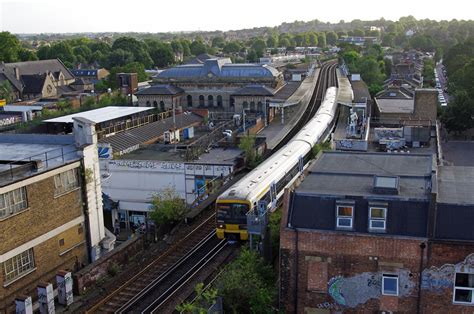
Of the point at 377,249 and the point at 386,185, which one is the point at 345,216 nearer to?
the point at 377,249

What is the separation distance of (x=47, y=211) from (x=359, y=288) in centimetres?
1432

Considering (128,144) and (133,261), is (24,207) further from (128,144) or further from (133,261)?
(128,144)

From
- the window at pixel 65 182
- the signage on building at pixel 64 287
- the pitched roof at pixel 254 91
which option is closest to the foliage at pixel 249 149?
the window at pixel 65 182

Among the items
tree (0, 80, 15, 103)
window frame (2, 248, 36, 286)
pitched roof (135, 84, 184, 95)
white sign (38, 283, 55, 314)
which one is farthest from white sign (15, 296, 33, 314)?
tree (0, 80, 15, 103)

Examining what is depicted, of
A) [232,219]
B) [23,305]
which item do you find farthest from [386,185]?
[23,305]

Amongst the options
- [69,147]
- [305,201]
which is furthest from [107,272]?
[305,201]

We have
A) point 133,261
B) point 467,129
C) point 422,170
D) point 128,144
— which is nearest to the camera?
point 422,170

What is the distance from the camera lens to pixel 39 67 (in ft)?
328

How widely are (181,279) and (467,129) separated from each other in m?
49.0

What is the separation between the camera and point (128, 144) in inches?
1710

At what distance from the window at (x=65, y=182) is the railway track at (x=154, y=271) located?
529cm

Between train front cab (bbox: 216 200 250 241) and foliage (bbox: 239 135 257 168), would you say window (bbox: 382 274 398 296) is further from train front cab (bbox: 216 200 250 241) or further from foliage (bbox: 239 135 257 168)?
foliage (bbox: 239 135 257 168)

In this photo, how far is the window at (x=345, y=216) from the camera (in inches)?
647

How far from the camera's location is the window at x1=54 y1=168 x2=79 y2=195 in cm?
2430
